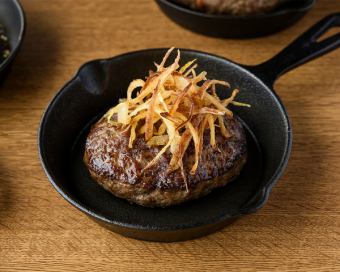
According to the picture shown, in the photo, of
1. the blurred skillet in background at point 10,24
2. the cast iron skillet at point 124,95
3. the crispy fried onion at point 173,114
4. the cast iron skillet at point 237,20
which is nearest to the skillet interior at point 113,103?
the cast iron skillet at point 124,95

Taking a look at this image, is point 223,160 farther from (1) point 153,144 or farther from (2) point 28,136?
(2) point 28,136

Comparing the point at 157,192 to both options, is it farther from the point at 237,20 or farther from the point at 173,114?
the point at 237,20

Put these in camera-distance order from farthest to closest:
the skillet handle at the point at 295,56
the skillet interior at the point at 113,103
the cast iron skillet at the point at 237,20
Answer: the cast iron skillet at the point at 237,20 → the skillet handle at the point at 295,56 → the skillet interior at the point at 113,103

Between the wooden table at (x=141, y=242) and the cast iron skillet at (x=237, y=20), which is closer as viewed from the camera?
the wooden table at (x=141, y=242)

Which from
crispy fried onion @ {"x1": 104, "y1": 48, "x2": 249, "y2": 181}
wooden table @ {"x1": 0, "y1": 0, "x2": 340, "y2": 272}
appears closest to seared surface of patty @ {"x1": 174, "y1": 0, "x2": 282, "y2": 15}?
wooden table @ {"x1": 0, "y1": 0, "x2": 340, "y2": 272}

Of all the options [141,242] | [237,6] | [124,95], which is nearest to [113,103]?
[124,95]

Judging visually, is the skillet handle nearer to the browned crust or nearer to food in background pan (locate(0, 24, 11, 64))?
the browned crust

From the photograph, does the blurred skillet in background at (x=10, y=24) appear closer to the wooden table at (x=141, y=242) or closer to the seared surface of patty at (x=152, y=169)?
the wooden table at (x=141, y=242)
